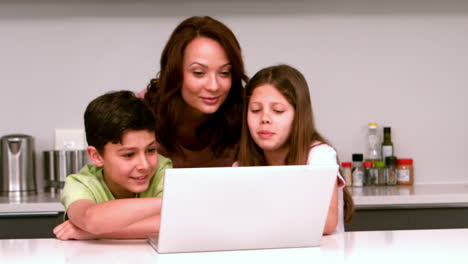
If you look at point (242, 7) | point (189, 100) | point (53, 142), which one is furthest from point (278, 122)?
point (53, 142)

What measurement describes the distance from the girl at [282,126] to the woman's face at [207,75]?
0.26 ft

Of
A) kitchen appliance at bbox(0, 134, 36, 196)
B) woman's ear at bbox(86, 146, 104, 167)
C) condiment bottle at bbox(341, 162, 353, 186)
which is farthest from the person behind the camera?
condiment bottle at bbox(341, 162, 353, 186)

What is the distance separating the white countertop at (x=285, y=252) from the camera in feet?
3.41

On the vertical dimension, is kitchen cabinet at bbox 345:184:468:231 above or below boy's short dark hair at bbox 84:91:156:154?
below

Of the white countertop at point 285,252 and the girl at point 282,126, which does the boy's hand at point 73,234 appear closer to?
the white countertop at point 285,252

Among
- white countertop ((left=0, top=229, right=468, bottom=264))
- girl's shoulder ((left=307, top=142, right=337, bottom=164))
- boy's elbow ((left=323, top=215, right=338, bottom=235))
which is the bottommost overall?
white countertop ((left=0, top=229, right=468, bottom=264))

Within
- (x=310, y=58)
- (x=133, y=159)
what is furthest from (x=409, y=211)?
(x=133, y=159)

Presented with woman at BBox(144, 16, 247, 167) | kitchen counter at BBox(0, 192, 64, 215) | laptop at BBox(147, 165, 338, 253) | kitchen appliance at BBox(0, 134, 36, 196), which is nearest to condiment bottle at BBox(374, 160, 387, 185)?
woman at BBox(144, 16, 247, 167)

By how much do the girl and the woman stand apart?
94 mm

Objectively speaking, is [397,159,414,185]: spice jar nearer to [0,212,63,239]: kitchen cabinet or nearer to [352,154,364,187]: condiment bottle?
[352,154,364,187]: condiment bottle

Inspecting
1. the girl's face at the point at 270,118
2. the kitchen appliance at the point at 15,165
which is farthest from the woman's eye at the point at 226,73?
the kitchen appliance at the point at 15,165

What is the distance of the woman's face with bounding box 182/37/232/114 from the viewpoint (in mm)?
1707

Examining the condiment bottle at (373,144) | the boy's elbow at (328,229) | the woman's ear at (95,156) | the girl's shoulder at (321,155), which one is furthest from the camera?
the condiment bottle at (373,144)

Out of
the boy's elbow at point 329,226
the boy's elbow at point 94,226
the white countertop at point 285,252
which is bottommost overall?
the white countertop at point 285,252
